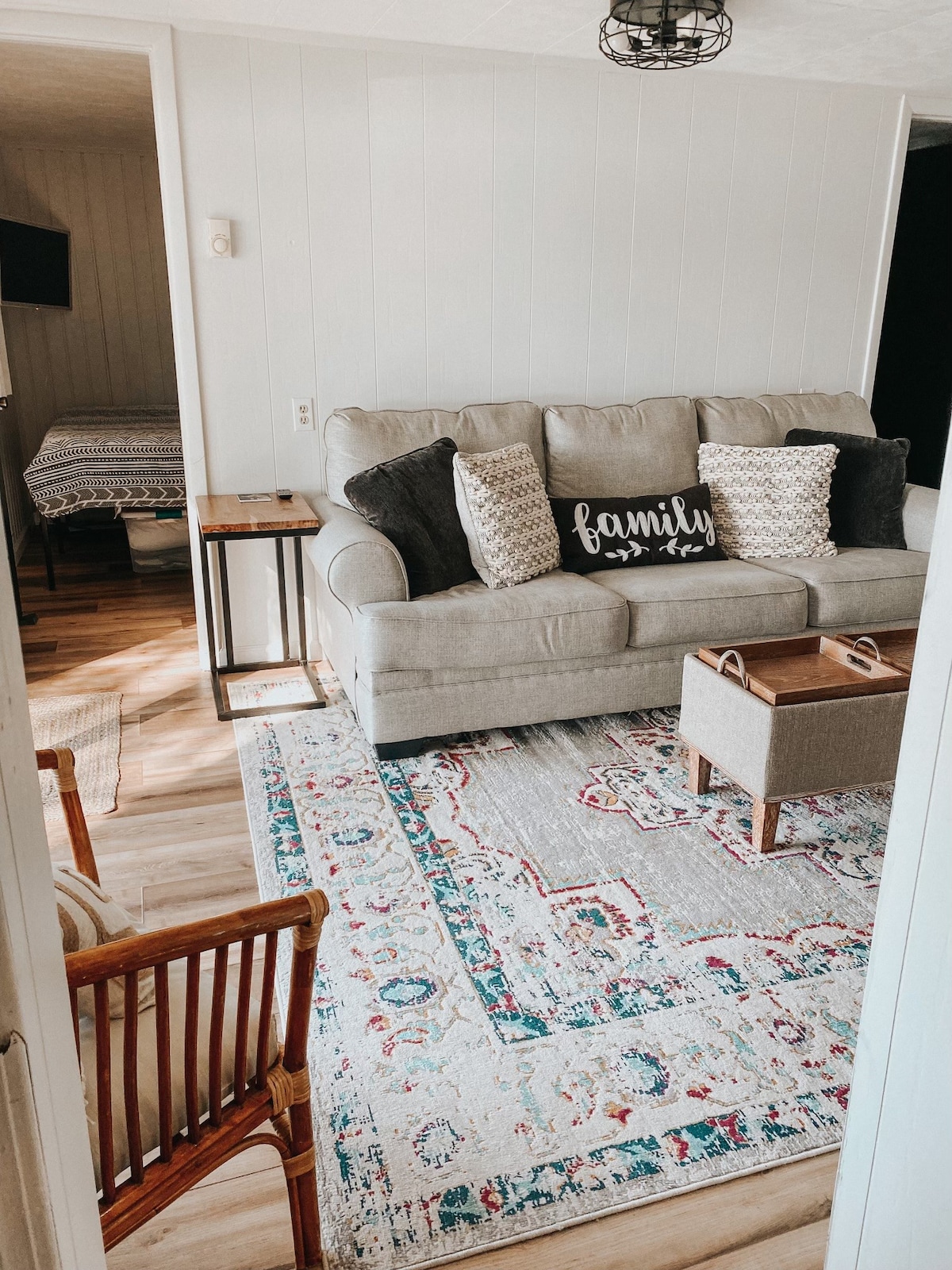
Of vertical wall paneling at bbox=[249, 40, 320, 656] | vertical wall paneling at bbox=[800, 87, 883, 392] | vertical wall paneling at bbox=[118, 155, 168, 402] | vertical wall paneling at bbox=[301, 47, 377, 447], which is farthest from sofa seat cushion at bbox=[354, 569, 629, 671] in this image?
vertical wall paneling at bbox=[118, 155, 168, 402]

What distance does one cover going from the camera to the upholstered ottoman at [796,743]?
8.01 feet

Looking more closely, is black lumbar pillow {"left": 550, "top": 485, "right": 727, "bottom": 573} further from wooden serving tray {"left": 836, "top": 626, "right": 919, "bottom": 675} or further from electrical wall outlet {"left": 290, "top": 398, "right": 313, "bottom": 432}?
electrical wall outlet {"left": 290, "top": 398, "right": 313, "bottom": 432}

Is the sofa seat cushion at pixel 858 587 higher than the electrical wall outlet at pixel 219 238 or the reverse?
the reverse

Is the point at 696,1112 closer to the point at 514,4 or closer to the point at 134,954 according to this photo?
the point at 134,954

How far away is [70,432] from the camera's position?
212 inches

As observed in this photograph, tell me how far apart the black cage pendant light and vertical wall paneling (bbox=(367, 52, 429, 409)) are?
0.84 m

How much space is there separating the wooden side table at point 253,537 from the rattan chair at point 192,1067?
2067 millimetres

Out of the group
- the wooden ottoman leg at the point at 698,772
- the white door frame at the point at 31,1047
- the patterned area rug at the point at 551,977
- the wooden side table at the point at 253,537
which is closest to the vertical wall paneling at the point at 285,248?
the wooden side table at the point at 253,537

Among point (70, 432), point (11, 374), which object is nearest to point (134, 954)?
point (70, 432)

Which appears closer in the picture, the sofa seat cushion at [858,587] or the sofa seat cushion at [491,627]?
the sofa seat cushion at [491,627]

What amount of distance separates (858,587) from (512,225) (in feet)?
6.35

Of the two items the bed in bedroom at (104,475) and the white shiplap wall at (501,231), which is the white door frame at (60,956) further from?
the bed in bedroom at (104,475)

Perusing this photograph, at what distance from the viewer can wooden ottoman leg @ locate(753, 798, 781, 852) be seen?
253 cm

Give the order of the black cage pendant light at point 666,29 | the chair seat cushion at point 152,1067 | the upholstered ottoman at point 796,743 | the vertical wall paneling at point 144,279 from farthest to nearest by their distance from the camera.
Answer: the vertical wall paneling at point 144,279
the black cage pendant light at point 666,29
the upholstered ottoman at point 796,743
the chair seat cushion at point 152,1067
